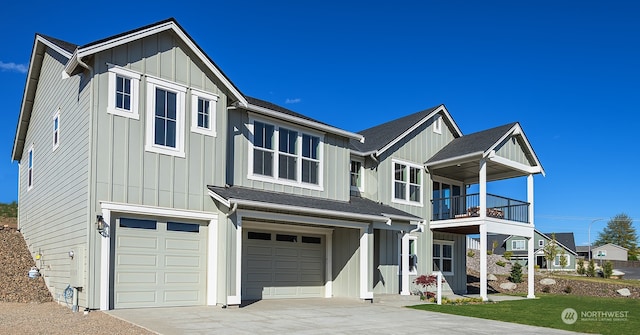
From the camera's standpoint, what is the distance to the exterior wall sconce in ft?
41.4

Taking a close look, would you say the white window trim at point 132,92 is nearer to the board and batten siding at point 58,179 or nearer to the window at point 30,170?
the board and batten siding at point 58,179

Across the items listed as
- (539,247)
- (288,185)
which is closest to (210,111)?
(288,185)

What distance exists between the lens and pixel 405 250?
20.2 metres

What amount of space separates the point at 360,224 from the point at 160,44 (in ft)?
26.7

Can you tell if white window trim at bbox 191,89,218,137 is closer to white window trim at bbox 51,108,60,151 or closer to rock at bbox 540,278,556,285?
white window trim at bbox 51,108,60,151

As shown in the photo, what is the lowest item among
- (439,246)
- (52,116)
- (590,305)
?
(590,305)

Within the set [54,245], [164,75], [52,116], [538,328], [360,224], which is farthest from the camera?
[360,224]

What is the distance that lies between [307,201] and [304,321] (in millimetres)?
5219

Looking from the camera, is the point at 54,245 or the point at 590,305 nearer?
the point at 54,245

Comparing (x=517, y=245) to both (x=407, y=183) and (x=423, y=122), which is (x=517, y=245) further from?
(x=407, y=183)

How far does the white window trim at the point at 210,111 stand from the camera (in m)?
14.9

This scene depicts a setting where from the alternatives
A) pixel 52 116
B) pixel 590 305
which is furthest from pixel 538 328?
pixel 52 116

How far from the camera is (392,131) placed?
23109 mm

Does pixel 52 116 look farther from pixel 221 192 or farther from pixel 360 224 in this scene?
pixel 360 224
